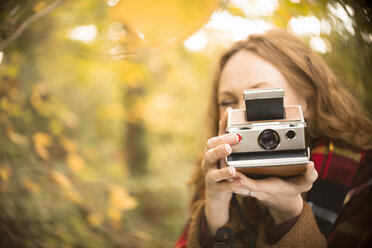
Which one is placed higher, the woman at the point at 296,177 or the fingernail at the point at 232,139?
the fingernail at the point at 232,139

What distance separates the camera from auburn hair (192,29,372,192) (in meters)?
1.17

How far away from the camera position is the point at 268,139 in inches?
33.0

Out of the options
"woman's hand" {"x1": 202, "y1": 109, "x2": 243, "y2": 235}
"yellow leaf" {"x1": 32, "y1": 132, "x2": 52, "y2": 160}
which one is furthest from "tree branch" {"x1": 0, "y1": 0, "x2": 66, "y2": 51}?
"woman's hand" {"x1": 202, "y1": 109, "x2": 243, "y2": 235}

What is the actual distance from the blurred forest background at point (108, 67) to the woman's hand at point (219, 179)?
755 mm

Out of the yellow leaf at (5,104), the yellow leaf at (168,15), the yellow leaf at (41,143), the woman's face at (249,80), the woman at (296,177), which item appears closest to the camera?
the woman at (296,177)

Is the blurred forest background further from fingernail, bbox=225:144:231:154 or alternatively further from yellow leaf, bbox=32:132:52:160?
fingernail, bbox=225:144:231:154

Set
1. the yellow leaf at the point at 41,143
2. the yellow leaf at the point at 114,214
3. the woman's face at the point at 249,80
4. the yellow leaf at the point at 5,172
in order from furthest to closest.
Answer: the yellow leaf at the point at 114,214 → the yellow leaf at the point at 41,143 → the yellow leaf at the point at 5,172 → the woman's face at the point at 249,80

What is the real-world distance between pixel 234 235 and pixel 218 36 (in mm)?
1763

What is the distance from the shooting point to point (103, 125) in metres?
5.83

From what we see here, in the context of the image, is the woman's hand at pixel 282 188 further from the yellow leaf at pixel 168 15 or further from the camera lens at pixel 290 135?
the yellow leaf at pixel 168 15

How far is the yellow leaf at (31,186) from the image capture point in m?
1.88

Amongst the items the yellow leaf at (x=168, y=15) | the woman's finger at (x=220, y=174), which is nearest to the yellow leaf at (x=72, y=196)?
the yellow leaf at (x=168, y=15)

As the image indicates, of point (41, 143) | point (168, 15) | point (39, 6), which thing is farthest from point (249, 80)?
point (41, 143)

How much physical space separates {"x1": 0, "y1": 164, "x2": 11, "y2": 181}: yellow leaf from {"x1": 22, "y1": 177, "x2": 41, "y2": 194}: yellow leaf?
147mm
